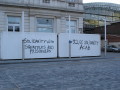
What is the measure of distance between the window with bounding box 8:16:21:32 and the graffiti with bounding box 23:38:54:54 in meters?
7.81

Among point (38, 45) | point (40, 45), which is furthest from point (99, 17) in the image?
point (38, 45)

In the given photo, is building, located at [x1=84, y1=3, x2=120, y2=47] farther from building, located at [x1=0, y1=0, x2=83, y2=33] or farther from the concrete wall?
the concrete wall

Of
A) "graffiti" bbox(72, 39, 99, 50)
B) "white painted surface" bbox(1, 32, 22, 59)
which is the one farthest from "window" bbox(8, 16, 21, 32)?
"graffiti" bbox(72, 39, 99, 50)

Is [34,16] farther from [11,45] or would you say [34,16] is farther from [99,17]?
[99,17]

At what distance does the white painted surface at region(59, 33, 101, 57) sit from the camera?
2367cm

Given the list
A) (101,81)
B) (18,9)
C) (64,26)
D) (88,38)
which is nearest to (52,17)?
(64,26)

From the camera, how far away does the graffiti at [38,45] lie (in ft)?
70.9

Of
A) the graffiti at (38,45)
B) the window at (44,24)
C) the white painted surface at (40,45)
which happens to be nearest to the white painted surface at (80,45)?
the white painted surface at (40,45)

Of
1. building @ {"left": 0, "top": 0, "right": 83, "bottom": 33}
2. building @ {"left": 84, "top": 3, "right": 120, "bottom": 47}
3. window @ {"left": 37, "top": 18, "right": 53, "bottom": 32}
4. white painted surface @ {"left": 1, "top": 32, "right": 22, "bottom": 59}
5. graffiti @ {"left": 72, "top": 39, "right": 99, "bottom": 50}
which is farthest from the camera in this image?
building @ {"left": 84, "top": 3, "right": 120, "bottom": 47}

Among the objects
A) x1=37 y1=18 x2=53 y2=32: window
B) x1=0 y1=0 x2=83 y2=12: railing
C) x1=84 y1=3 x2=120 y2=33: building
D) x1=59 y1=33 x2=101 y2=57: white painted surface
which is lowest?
x1=59 y1=33 x2=101 y2=57: white painted surface

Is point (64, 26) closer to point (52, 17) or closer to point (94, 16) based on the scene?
point (52, 17)

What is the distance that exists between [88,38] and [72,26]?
27.1ft

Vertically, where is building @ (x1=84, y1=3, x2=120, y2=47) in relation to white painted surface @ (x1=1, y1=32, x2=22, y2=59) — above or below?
above

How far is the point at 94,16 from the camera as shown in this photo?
62.2m
